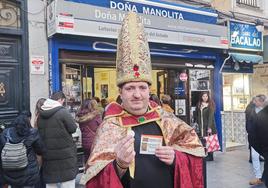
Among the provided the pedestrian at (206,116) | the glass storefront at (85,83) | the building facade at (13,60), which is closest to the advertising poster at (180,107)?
the pedestrian at (206,116)

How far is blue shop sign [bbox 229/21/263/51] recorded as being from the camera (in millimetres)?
10297

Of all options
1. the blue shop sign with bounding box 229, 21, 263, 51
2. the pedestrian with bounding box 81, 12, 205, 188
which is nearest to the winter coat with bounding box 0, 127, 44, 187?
the pedestrian with bounding box 81, 12, 205, 188

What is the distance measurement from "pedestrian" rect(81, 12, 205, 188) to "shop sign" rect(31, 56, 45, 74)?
473 cm

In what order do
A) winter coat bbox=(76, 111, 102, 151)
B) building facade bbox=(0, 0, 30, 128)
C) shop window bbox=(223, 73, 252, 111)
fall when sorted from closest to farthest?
1. winter coat bbox=(76, 111, 102, 151)
2. building facade bbox=(0, 0, 30, 128)
3. shop window bbox=(223, 73, 252, 111)

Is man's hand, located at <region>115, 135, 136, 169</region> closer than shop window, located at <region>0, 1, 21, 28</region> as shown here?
Yes

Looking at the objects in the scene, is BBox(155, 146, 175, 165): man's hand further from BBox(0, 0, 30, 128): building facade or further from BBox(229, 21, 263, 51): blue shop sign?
BBox(229, 21, 263, 51): blue shop sign

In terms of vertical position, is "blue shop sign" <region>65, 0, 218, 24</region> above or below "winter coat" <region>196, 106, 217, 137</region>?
above

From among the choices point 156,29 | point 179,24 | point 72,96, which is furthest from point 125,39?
point 179,24

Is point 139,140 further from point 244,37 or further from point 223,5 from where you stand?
point 223,5

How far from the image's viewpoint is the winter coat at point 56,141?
5.00m

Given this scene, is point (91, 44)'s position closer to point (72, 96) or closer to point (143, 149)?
point (72, 96)

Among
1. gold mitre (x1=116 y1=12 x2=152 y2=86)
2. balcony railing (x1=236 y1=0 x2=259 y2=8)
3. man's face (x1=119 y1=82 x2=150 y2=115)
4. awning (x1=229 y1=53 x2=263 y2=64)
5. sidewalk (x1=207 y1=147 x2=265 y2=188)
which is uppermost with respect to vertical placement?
balcony railing (x1=236 y1=0 x2=259 y2=8)

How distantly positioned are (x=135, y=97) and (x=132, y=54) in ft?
1.06

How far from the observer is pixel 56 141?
5.00m
